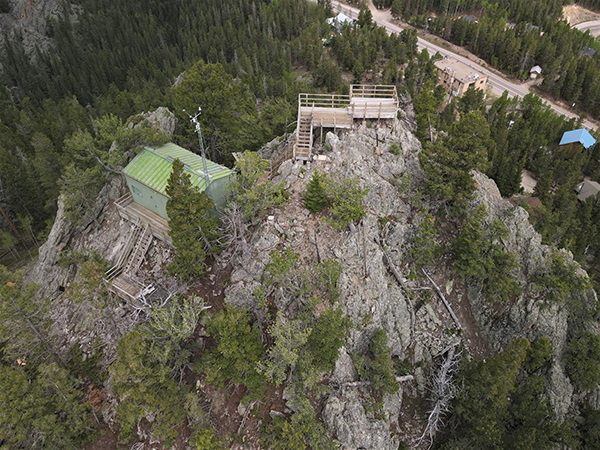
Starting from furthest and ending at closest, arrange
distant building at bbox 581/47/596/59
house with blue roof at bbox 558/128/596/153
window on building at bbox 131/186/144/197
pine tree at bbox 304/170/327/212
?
distant building at bbox 581/47/596/59 < house with blue roof at bbox 558/128/596/153 < window on building at bbox 131/186/144/197 < pine tree at bbox 304/170/327/212

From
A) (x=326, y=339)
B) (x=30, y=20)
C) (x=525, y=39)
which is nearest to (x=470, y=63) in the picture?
(x=525, y=39)

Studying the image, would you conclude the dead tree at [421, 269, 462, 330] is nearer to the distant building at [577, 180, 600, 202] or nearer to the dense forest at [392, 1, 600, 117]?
the distant building at [577, 180, 600, 202]

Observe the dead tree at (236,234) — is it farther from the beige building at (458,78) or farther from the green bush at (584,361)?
the beige building at (458,78)

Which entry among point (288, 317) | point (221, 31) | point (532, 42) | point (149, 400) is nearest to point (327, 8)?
point (221, 31)

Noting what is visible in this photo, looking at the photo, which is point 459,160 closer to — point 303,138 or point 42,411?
point 303,138

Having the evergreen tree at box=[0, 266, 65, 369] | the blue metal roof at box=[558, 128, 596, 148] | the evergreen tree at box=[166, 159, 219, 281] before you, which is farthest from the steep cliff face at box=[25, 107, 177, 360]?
the blue metal roof at box=[558, 128, 596, 148]

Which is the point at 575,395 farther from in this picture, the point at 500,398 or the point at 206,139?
the point at 206,139
